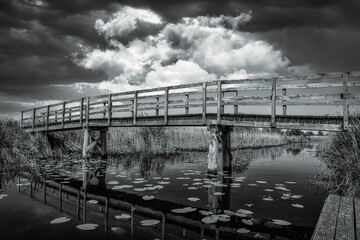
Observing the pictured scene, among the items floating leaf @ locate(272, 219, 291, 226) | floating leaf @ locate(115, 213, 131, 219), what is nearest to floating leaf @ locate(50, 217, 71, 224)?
floating leaf @ locate(115, 213, 131, 219)

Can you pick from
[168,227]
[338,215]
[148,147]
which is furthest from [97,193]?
[148,147]

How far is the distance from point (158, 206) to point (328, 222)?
316cm

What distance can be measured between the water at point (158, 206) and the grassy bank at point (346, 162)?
20.2 inches

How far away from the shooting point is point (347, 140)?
7.05 meters

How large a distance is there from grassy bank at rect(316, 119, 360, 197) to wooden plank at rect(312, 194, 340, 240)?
82.1 inches

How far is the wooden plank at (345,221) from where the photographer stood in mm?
2854

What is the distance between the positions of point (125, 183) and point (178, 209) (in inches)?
123


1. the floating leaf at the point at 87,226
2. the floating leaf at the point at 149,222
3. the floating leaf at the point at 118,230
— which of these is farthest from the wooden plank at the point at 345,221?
the floating leaf at the point at 87,226

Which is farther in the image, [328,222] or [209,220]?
[209,220]

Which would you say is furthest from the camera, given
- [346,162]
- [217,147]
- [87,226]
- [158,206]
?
[217,147]

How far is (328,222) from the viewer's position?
3.22 m

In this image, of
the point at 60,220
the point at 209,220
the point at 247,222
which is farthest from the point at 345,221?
the point at 60,220

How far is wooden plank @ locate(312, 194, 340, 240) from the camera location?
112 inches

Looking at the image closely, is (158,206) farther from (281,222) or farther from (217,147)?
(217,147)
